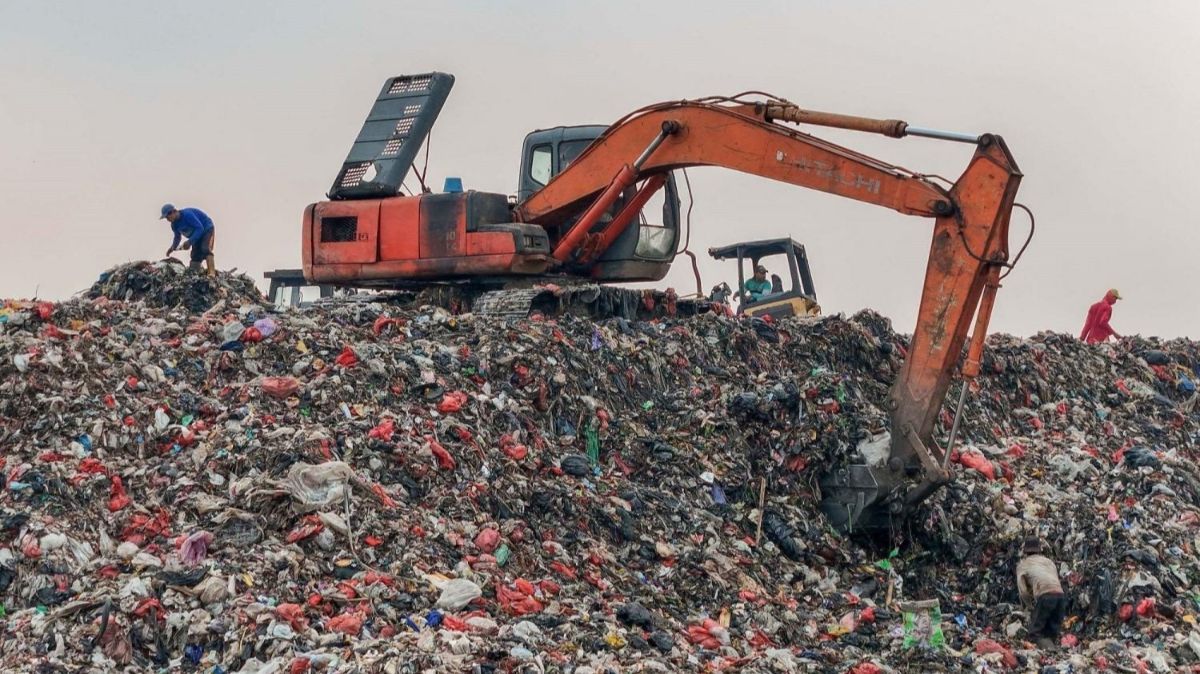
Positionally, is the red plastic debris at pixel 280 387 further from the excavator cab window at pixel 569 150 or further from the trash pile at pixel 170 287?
the excavator cab window at pixel 569 150

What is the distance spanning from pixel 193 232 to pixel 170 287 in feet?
4.65

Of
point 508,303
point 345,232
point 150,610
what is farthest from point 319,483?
point 345,232

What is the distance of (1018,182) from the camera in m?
9.88

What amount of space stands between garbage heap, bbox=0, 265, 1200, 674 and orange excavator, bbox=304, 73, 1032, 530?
435 mm

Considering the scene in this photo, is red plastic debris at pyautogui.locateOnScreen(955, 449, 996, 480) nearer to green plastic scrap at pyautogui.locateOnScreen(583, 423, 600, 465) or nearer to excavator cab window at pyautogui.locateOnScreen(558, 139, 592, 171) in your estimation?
green plastic scrap at pyautogui.locateOnScreen(583, 423, 600, 465)

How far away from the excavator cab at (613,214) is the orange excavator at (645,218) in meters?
0.01

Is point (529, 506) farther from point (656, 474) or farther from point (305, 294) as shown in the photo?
point (305, 294)

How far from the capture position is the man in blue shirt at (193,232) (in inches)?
551

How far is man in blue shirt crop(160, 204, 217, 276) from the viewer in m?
14.0

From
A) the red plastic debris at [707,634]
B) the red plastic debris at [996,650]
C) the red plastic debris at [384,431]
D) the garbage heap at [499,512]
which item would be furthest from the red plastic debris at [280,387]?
the red plastic debris at [996,650]

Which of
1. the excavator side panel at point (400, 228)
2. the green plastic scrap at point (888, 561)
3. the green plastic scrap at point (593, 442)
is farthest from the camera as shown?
the excavator side panel at point (400, 228)

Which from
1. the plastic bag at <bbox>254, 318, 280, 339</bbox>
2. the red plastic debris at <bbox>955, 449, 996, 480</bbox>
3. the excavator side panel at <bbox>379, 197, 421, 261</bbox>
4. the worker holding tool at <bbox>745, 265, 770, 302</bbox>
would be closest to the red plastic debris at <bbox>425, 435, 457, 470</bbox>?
the plastic bag at <bbox>254, 318, 280, 339</bbox>

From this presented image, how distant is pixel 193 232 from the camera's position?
1409 cm

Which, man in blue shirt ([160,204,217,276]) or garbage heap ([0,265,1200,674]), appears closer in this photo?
garbage heap ([0,265,1200,674])
